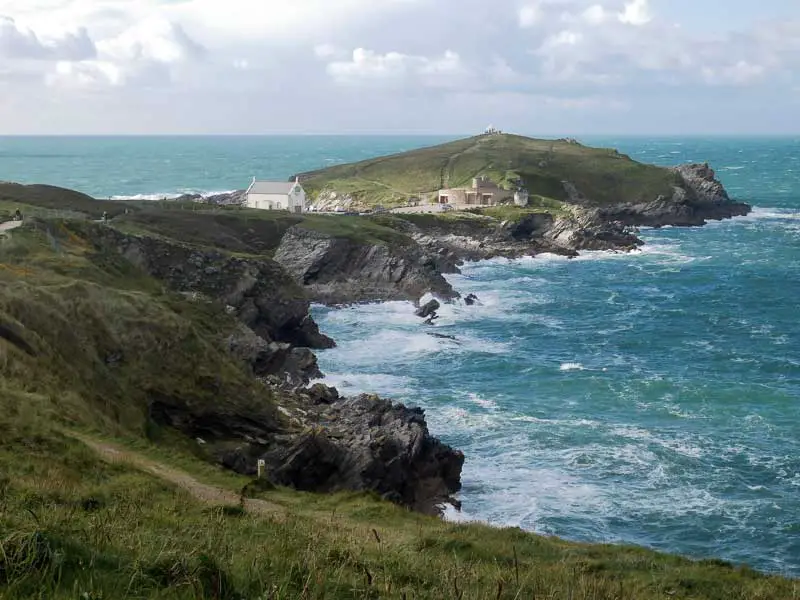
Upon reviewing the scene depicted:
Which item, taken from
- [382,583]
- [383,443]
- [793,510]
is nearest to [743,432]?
[793,510]

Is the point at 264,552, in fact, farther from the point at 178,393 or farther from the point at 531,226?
the point at 531,226

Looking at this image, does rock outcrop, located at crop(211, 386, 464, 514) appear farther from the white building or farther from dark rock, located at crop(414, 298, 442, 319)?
the white building

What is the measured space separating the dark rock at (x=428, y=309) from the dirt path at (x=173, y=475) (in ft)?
166

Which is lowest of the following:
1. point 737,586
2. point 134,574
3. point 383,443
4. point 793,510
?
point 793,510

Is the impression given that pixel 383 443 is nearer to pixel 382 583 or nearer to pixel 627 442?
pixel 627 442

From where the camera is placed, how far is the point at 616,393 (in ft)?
167

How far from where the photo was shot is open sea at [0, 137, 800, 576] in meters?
33.8

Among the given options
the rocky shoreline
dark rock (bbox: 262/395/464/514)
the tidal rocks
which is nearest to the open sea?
dark rock (bbox: 262/395/464/514)

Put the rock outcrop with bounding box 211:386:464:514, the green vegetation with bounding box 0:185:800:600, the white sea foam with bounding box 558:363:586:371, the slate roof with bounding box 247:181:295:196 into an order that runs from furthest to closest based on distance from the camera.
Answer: the slate roof with bounding box 247:181:295:196, the white sea foam with bounding box 558:363:586:371, the rock outcrop with bounding box 211:386:464:514, the green vegetation with bounding box 0:185:800:600

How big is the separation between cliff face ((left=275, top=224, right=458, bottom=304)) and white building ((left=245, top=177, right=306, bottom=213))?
94.5 feet

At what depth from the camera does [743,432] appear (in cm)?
4366

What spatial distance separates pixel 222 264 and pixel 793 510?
4532cm

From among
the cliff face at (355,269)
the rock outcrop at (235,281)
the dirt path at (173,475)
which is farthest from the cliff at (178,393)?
the cliff face at (355,269)

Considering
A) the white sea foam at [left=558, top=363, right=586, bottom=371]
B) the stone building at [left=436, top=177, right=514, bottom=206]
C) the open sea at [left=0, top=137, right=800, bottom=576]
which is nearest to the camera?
the open sea at [left=0, top=137, right=800, bottom=576]
